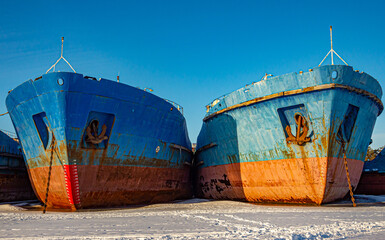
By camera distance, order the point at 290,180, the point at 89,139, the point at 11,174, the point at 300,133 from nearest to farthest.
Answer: the point at 89,139 → the point at 300,133 → the point at 290,180 → the point at 11,174

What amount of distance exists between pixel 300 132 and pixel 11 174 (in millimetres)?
14747

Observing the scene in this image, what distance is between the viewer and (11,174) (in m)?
15.2

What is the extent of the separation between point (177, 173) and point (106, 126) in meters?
4.94

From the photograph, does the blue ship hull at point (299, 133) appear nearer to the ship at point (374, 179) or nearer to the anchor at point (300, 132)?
the anchor at point (300, 132)

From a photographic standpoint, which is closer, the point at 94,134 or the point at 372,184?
the point at 94,134

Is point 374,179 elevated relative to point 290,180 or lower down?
elevated

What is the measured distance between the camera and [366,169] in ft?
51.5

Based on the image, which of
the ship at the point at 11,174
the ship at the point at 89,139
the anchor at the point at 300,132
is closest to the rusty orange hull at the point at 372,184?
the anchor at the point at 300,132

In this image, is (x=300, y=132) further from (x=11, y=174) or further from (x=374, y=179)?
(x=11, y=174)

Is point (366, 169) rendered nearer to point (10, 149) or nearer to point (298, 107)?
point (298, 107)

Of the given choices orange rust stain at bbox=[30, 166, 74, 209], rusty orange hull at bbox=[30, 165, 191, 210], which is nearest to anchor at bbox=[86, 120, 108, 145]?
rusty orange hull at bbox=[30, 165, 191, 210]

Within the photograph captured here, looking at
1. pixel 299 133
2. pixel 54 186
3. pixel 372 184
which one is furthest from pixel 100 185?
pixel 372 184

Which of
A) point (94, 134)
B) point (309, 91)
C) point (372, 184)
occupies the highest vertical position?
point (309, 91)

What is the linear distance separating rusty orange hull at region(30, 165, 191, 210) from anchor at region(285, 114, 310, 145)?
5628mm
